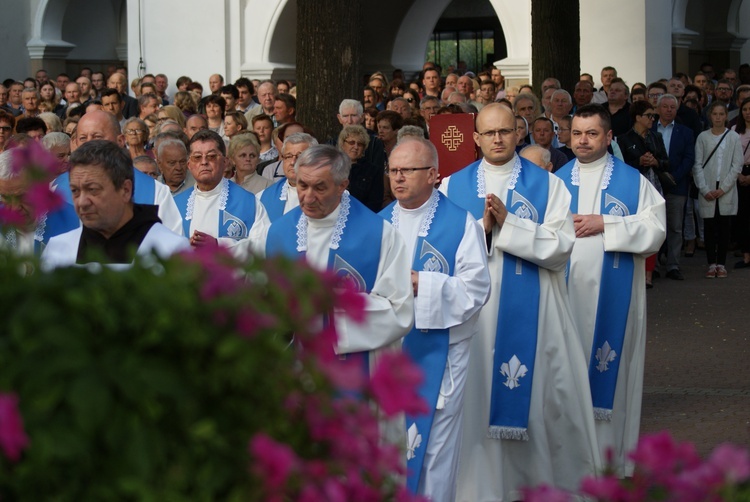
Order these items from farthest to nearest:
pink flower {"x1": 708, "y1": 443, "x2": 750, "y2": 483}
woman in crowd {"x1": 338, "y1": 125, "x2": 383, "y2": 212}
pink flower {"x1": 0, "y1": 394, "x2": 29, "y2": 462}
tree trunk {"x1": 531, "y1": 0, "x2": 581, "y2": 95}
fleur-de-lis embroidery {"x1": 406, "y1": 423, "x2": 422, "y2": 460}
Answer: tree trunk {"x1": 531, "y1": 0, "x2": 581, "y2": 95}
woman in crowd {"x1": 338, "y1": 125, "x2": 383, "y2": 212}
fleur-de-lis embroidery {"x1": 406, "y1": 423, "x2": 422, "y2": 460}
pink flower {"x1": 708, "y1": 443, "x2": 750, "y2": 483}
pink flower {"x1": 0, "y1": 394, "x2": 29, "y2": 462}

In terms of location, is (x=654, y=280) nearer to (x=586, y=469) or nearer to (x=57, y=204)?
(x=586, y=469)

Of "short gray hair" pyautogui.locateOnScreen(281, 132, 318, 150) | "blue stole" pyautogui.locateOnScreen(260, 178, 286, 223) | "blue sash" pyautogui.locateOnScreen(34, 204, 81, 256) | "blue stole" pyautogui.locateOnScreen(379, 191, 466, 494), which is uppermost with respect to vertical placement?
"short gray hair" pyautogui.locateOnScreen(281, 132, 318, 150)

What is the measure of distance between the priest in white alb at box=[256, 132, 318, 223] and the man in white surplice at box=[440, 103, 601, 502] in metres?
1.69

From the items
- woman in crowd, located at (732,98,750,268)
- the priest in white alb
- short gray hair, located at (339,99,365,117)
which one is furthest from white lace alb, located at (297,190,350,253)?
woman in crowd, located at (732,98,750,268)

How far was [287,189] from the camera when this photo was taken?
27.7ft

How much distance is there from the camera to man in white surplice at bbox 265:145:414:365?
17.3 feet

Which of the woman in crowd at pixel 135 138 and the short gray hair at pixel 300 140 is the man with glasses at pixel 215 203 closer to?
the short gray hair at pixel 300 140

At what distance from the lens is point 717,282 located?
13.8m

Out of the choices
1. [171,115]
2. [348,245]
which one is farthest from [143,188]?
[171,115]

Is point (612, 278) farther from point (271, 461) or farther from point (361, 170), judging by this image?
point (271, 461)

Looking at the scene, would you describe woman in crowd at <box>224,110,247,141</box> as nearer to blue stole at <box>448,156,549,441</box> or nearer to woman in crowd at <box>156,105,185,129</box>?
woman in crowd at <box>156,105,185,129</box>

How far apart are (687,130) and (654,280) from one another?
166 centimetres

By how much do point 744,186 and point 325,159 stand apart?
1062 centimetres

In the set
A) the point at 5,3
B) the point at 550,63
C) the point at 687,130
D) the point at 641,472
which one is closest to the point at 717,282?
the point at 687,130
